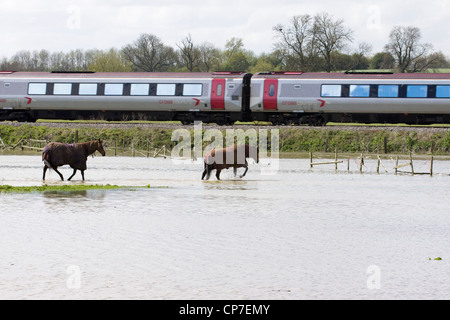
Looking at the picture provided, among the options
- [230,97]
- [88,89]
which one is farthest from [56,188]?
[88,89]

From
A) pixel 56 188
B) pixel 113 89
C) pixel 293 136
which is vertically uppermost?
pixel 113 89

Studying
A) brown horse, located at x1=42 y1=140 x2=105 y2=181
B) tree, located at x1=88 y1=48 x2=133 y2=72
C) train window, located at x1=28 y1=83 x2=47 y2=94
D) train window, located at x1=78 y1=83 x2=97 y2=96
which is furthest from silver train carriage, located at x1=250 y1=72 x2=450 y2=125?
tree, located at x1=88 y1=48 x2=133 y2=72

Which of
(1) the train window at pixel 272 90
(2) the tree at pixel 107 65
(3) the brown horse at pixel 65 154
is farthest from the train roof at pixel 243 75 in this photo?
(2) the tree at pixel 107 65

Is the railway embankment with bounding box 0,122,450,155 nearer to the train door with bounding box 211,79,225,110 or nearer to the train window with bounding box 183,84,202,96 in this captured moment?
the train door with bounding box 211,79,225,110

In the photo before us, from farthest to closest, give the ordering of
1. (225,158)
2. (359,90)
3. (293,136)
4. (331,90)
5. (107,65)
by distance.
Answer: (107,65) < (293,136) < (331,90) < (359,90) < (225,158)

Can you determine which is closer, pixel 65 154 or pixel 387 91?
pixel 65 154

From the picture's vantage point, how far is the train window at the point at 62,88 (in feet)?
173

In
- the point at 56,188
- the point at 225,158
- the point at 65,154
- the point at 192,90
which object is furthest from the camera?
the point at 192,90

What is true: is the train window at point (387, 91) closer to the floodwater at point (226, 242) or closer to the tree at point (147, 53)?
the floodwater at point (226, 242)

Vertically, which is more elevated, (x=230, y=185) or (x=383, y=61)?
(x=383, y=61)

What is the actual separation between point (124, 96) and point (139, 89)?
110 cm

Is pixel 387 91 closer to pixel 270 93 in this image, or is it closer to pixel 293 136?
pixel 293 136

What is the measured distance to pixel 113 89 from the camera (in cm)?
5234

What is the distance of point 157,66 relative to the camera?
4087 inches
